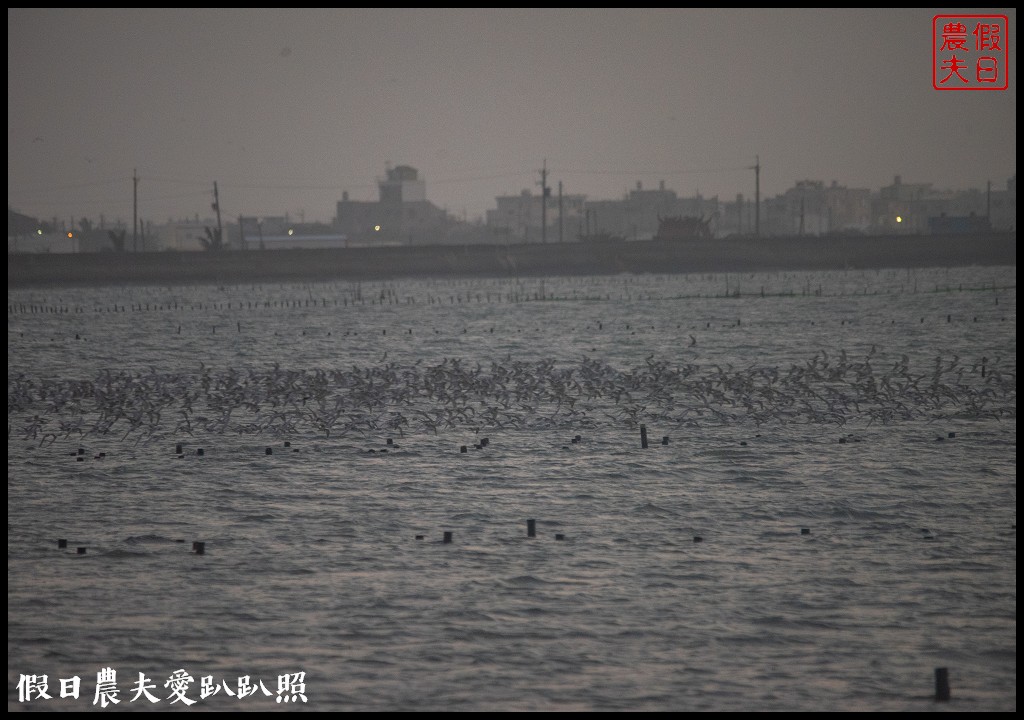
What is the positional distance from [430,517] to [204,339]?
34.8m

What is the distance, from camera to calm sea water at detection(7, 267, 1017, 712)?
37.6 ft

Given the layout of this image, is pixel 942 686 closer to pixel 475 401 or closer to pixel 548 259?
pixel 475 401

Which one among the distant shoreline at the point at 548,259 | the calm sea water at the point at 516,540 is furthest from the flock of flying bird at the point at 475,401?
the distant shoreline at the point at 548,259

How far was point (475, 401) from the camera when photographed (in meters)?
27.7

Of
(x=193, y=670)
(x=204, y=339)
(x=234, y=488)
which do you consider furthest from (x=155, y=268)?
(x=193, y=670)

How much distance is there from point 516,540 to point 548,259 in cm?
9210

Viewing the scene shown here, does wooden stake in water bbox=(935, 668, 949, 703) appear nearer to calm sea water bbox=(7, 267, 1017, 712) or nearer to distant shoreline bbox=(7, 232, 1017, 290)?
calm sea water bbox=(7, 267, 1017, 712)

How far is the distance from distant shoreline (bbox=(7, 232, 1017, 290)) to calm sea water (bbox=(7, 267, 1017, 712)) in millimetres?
67060

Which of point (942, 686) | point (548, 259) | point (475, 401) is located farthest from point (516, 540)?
point (548, 259)

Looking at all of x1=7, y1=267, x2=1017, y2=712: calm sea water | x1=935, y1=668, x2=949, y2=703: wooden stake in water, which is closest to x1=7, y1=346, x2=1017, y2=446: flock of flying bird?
x1=7, y1=267, x2=1017, y2=712: calm sea water

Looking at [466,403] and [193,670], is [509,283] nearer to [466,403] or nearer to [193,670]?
[466,403]

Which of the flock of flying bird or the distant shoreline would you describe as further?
the distant shoreline

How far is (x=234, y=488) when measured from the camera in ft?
62.4

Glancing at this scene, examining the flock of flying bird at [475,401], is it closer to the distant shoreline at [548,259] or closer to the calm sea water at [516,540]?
the calm sea water at [516,540]
